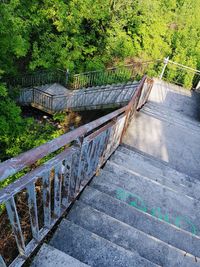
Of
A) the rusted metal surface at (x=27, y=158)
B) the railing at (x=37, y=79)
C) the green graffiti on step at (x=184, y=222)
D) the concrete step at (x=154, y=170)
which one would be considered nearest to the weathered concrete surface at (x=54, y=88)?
the railing at (x=37, y=79)

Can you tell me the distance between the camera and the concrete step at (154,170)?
3971 mm

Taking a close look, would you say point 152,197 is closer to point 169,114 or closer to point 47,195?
point 47,195

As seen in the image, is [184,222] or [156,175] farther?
[156,175]

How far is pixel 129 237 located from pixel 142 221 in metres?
0.41

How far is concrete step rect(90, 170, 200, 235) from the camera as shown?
3279 millimetres

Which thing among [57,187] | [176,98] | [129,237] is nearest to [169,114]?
[176,98]

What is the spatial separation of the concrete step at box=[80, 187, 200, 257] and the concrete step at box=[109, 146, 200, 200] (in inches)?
29.1

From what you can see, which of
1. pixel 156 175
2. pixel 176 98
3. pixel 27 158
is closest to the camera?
pixel 27 158

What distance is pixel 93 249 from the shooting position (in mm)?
2322

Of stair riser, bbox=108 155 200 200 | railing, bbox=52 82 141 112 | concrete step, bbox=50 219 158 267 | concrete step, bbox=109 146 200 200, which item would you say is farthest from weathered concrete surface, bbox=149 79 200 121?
concrete step, bbox=50 219 158 267

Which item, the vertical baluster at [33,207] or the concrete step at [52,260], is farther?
the concrete step at [52,260]

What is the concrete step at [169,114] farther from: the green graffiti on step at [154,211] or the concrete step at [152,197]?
the green graffiti on step at [154,211]

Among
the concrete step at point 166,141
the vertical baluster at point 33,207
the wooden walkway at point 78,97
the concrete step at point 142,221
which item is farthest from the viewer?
the wooden walkway at point 78,97

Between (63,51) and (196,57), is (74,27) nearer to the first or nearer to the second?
(63,51)
